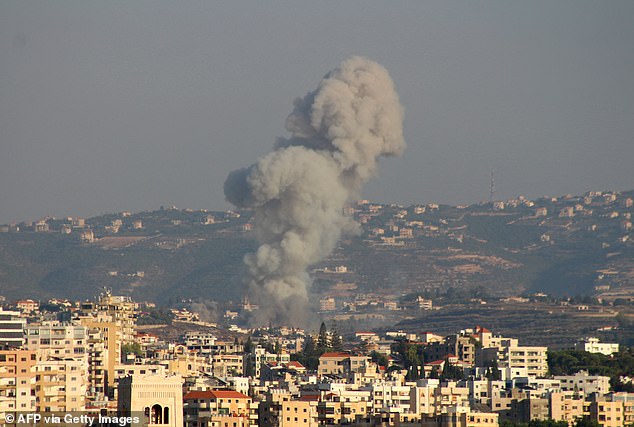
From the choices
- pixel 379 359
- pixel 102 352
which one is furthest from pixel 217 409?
pixel 379 359

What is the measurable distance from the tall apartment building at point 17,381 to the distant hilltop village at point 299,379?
0.12ft

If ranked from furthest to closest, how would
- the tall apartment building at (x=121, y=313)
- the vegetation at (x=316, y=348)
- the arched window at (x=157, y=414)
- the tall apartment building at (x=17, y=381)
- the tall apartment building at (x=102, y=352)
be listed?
the tall apartment building at (x=121, y=313) < the vegetation at (x=316, y=348) < the tall apartment building at (x=102, y=352) < the arched window at (x=157, y=414) < the tall apartment building at (x=17, y=381)

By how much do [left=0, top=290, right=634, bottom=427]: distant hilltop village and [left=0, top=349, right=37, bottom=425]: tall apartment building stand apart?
4 centimetres

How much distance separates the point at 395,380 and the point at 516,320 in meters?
71.0

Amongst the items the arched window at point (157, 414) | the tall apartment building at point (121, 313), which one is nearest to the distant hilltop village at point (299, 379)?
the arched window at point (157, 414)

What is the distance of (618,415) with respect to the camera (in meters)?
65.9

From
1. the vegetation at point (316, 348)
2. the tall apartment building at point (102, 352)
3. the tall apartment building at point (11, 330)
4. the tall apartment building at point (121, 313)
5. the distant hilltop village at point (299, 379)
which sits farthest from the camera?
the tall apartment building at point (121, 313)

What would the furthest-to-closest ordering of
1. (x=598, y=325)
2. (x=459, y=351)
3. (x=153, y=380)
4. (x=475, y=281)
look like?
(x=475, y=281) < (x=598, y=325) < (x=459, y=351) < (x=153, y=380)

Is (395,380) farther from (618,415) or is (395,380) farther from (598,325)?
(598,325)

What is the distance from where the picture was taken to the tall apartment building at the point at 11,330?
6543cm

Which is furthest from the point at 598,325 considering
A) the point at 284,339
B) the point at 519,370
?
the point at 519,370

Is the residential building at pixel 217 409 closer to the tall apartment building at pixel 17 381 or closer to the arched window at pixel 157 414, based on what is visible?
the tall apartment building at pixel 17 381

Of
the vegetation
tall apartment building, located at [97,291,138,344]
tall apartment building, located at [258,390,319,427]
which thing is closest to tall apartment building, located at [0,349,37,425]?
tall apartment building, located at [258,390,319,427]

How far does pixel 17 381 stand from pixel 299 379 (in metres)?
27.2
